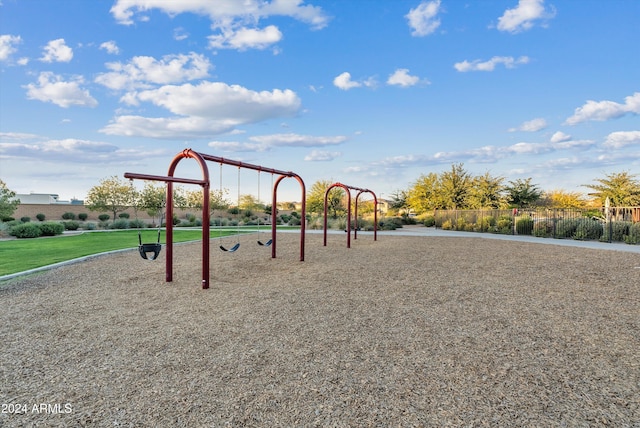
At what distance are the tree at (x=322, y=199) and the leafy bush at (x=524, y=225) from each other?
1353 cm

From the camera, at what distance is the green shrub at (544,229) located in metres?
18.7

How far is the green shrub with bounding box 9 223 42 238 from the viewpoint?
52.5 ft

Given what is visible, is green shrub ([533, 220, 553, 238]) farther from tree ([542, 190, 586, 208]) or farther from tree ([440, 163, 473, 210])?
tree ([542, 190, 586, 208])

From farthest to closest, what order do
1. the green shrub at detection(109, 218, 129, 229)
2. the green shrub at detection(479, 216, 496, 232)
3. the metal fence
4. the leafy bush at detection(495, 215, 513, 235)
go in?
the green shrub at detection(109, 218, 129, 229)
the green shrub at detection(479, 216, 496, 232)
the leafy bush at detection(495, 215, 513, 235)
the metal fence

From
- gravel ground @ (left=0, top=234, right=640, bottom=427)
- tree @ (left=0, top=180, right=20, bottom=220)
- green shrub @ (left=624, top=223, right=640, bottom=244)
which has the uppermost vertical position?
tree @ (left=0, top=180, right=20, bottom=220)

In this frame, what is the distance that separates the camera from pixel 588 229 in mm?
16891

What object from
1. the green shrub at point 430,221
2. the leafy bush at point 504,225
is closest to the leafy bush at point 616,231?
the leafy bush at point 504,225

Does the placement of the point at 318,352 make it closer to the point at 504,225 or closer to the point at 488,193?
the point at 504,225

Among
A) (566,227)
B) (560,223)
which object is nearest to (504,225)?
(560,223)

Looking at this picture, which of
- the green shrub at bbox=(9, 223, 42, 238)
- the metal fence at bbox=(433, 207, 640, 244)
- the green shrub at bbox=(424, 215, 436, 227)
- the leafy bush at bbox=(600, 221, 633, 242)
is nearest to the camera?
the leafy bush at bbox=(600, 221, 633, 242)

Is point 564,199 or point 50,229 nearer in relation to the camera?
point 50,229

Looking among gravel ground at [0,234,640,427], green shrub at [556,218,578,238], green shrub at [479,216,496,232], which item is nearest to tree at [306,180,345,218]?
green shrub at [479,216,496,232]

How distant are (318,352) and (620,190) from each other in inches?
1213

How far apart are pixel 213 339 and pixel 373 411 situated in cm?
206
